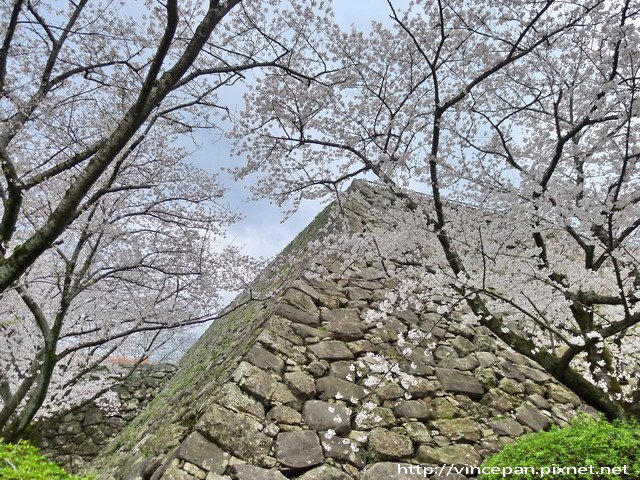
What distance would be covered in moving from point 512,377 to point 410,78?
448cm

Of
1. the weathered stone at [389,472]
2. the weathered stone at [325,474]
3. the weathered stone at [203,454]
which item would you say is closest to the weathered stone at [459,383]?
the weathered stone at [389,472]

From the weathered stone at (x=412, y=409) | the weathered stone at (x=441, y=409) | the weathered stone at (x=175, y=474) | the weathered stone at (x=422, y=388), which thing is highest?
the weathered stone at (x=422, y=388)

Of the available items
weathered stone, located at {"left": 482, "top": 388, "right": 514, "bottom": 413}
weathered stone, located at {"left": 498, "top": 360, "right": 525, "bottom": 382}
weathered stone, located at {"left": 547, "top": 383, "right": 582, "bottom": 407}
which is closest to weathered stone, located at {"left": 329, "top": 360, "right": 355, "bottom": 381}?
weathered stone, located at {"left": 482, "top": 388, "right": 514, "bottom": 413}

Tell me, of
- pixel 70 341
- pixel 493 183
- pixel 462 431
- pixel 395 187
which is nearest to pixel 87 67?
pixel 395 187

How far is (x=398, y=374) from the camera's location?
205 inches

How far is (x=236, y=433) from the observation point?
388 centimetres

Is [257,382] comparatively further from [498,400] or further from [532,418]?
[532,418]

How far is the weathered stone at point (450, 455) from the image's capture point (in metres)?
4.20

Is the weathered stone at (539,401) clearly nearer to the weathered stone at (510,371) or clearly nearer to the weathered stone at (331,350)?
the weathered stone at (510,371)

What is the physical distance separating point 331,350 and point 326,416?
39.9 inches

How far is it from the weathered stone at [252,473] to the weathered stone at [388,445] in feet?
3.48

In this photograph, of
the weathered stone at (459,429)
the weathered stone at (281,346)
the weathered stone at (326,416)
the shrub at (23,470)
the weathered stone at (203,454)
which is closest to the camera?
the shrub at (23,470)

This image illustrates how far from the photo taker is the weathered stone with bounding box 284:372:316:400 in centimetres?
454

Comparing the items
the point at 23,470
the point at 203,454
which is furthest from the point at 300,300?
the point at 23,470
